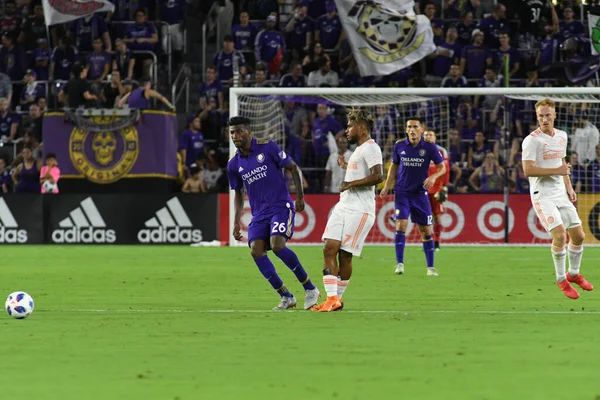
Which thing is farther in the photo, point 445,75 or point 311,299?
point 445,75

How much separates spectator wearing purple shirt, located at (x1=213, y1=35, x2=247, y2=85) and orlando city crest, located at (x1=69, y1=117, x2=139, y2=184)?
320 centimetres

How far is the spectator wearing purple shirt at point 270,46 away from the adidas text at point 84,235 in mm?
5789

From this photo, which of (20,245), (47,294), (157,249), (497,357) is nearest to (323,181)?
(157,249)

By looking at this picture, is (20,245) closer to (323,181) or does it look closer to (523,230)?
(323,181)

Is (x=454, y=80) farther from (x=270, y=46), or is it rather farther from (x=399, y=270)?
(x=399, y=270)

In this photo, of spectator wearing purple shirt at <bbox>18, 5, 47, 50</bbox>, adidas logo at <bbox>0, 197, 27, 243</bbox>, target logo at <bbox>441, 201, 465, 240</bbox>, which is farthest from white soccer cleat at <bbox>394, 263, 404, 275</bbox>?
spectator wearing purple shirt at <bbox>18, 5, 47, 50</bbox>

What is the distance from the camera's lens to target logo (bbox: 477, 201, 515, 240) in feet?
92.8

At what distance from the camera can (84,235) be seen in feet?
95.5

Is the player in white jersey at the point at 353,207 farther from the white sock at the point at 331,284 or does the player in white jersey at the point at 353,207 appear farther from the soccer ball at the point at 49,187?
the soccer ball at the point at 49,187

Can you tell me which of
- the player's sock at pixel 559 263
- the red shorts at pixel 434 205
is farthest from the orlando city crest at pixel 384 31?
the player's sock at pixel 559 263

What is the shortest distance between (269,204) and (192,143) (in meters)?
17.4

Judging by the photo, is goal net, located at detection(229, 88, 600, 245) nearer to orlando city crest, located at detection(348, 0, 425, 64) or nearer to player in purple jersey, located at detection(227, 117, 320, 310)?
orlando city crest, located at detection(348, 0, 425, 64)

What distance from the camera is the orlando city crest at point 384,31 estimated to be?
2991 cm

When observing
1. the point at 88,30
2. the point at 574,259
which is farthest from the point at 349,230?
the point at 88,30
